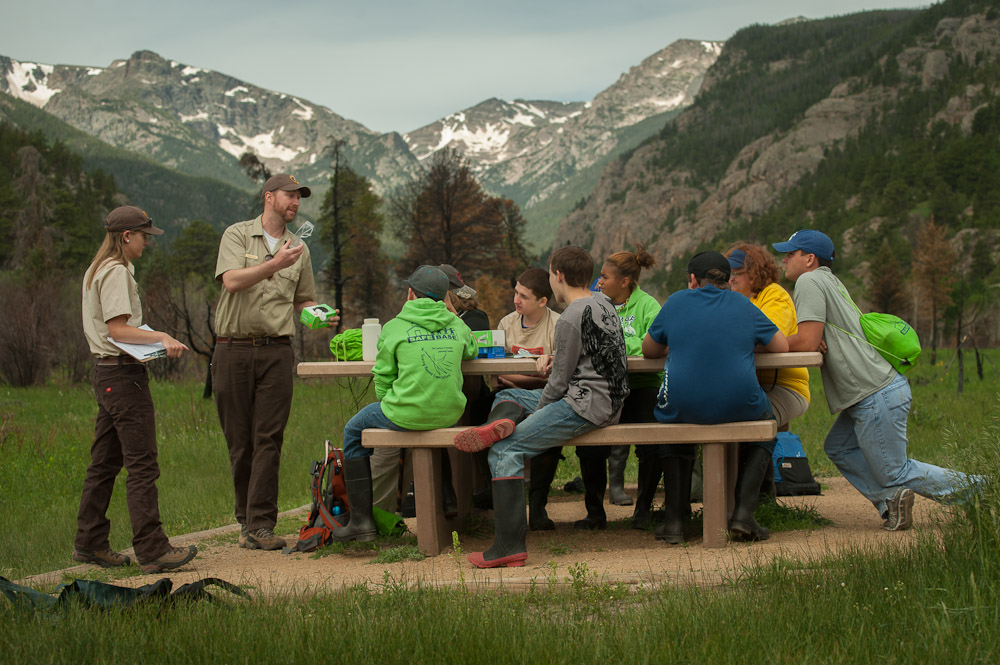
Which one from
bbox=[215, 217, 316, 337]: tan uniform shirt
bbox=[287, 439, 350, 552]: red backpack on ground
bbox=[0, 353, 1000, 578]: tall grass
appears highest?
bbox=[215, 217, 316, 337]: tan uniform shirt

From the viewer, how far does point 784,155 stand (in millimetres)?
128750

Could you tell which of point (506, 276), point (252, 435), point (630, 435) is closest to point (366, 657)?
point (630, 435)

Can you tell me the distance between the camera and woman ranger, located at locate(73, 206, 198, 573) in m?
5.19

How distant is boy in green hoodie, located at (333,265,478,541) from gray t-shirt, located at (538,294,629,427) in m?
0.61

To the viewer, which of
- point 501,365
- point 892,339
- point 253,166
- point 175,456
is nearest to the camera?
point 892,339

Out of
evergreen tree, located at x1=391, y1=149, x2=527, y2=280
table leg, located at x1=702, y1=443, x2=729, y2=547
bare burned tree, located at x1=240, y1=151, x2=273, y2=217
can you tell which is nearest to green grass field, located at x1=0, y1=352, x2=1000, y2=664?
table leg, located at x1=702, y1=443, x2=729, y2=547

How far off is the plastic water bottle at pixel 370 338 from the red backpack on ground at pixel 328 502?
649mm

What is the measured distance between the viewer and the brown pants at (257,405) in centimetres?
593

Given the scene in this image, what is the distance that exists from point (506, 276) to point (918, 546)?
53.1 metres

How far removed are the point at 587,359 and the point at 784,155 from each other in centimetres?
13273

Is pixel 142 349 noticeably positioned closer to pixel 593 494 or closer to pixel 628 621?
pixel 593 494

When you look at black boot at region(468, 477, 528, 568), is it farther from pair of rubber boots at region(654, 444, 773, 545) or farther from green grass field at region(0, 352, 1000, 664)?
pair of rubber boots at region(654, 444, 773, 545)

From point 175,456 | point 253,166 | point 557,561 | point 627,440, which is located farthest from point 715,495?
point 253,166

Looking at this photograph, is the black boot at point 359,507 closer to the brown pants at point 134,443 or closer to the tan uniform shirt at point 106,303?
the brown pants at point 134,443
